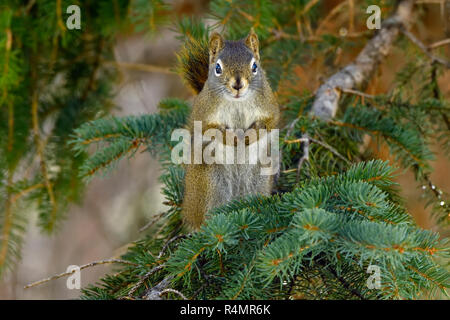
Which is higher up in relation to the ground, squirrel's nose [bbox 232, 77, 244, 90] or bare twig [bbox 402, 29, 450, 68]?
bare twig [bbox 402, 29, 450, 68]

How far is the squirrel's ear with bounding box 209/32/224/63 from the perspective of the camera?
131 centimetres

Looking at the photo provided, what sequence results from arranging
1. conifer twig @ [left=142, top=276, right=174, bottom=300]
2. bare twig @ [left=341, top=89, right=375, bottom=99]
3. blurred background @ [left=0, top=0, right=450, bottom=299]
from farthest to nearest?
1. blurred background @ [left=0, top=0, right=450, bottom=299]
2. bare twig @ [left=341, top=89, right=375, bottom=99]
3. conifer twig @ [left=142, top=276, right=174, bottom=300]

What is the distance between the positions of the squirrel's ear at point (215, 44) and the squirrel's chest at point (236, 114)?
0.14 m

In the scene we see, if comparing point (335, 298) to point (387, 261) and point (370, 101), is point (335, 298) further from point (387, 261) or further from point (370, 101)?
point (370, 101)

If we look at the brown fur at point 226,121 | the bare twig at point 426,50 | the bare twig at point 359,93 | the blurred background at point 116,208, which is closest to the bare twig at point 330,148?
the brown fur at point 226,121

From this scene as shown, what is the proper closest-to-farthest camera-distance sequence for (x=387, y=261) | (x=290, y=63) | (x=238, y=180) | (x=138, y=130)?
(x=387, y=261), (x=238, y=180), (x=138, y=130), (x=290, y=63)

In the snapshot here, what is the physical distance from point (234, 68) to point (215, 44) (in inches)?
4.7

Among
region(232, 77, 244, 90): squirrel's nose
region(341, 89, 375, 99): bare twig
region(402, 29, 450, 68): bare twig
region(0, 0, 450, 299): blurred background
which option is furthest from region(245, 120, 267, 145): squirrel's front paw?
region(0, 0, 450, 299): blurred background

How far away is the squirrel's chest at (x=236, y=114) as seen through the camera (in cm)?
133

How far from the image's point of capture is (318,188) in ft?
2.91

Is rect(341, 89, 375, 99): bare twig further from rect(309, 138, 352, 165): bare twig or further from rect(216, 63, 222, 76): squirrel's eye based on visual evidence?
rect(216, 63, 222, 76): squirrel's eye

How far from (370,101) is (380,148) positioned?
16 centimetres

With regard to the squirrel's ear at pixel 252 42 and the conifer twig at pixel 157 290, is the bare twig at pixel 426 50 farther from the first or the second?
the conifer twig at pixel 157 290
